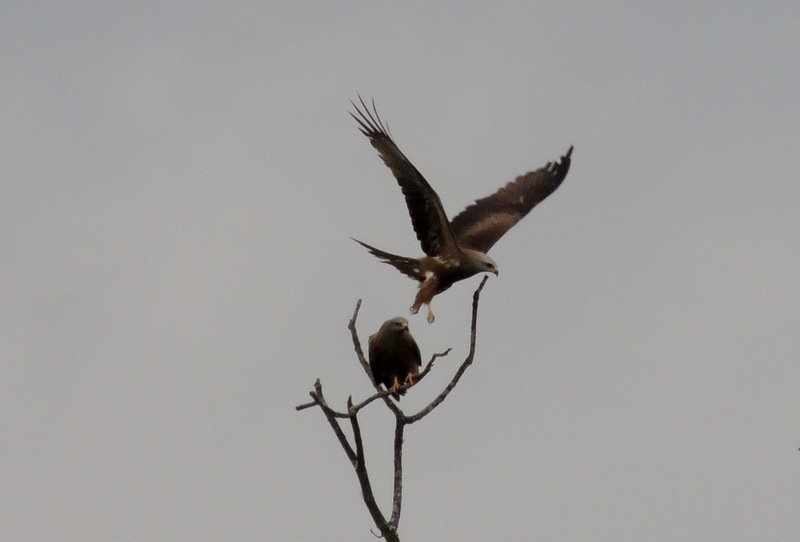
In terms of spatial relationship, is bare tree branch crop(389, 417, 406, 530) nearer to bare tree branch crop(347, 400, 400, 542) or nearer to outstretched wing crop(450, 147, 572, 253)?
bare tree branch crop(347, 400, 400, 542)

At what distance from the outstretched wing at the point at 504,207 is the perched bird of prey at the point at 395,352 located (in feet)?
3.84

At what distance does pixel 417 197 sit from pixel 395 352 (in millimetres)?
1496

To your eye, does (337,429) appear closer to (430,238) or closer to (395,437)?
(395,437)

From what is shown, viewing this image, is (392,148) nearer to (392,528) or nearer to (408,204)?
(408,204)

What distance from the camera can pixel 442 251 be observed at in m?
8.30

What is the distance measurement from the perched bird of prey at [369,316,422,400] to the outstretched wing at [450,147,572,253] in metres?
1.17

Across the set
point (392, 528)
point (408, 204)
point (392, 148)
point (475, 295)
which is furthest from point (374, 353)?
point (392, 528)

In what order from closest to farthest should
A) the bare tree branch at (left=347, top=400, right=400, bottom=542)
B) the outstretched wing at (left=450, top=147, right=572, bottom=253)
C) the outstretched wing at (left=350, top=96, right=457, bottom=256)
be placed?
the bare tree branch at (left=347, top=400, right=400, bottom=542), the outstretched wing at (left=350, top=96, right=457, bottom=256), the outstretched wing at (left=450, top=147, right=572, bottom=253)

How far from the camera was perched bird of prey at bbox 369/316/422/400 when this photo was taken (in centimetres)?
860

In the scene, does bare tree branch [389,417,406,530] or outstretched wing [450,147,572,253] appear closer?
bare tree branch [389,417,406,530]

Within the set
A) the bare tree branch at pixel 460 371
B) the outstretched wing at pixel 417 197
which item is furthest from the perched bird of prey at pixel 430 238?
the bare tree branch at pixel 460 371

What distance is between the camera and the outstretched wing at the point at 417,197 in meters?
7.59

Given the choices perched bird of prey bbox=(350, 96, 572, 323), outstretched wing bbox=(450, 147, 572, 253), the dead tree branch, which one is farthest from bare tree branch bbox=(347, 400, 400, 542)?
outstretched wing bbox=(450, 147, 572, 253)

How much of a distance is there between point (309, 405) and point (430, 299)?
328 cm
